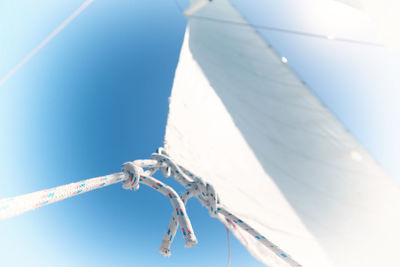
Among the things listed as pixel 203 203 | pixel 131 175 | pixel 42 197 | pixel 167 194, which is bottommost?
pixel 203 203

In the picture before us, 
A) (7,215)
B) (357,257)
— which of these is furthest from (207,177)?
(7,215)

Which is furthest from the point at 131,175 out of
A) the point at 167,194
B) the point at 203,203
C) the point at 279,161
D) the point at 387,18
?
the point at 387,18

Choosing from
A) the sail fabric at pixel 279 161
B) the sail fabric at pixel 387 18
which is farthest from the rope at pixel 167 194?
the sail fabric at pixel 387 18

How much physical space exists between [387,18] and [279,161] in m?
1.26

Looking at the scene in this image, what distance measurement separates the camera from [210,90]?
2.67 metres

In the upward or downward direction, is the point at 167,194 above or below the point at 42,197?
below

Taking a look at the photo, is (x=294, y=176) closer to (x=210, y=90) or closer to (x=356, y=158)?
(x=356, y=158)

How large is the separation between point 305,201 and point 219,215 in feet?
3.02

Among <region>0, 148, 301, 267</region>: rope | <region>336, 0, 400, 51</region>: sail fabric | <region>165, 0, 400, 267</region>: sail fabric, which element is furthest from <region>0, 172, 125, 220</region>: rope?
<region>336, 0, 400, 51</region>: sail fabric

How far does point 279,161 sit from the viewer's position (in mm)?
2230

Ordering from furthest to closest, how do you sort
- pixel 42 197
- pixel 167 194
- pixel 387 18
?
pixel 387 18 < pixel 167 194 < pixel 42 197

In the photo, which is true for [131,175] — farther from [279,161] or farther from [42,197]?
[279,161]

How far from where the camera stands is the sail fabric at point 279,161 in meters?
1.63

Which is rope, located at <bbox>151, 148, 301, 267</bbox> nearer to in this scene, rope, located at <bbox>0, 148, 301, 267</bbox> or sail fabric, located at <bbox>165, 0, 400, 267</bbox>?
rope, located at <bbox>0, 148, 301, 267</bbox>
